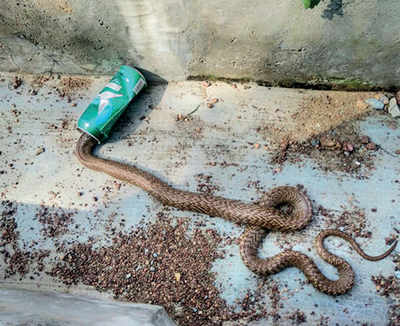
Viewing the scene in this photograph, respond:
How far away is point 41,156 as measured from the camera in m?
4.30

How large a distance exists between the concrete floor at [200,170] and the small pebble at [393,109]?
0.39ft

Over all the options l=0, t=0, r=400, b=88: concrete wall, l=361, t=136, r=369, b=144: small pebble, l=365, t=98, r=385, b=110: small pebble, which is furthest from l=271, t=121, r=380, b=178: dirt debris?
l=0, t=0, r=400, b=88: concrete wall

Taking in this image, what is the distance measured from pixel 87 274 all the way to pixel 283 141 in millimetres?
2452

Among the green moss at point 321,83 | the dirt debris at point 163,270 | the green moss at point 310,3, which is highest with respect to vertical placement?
the green moss at point 310,3

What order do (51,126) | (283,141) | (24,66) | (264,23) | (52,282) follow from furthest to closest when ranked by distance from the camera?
(24,66), (51,126), (283,141), (264,23), (52,282)

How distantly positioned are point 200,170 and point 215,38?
1.46m

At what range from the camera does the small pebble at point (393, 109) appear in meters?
4.10

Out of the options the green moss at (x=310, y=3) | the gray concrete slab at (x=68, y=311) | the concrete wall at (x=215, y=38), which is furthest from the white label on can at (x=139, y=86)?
the gray concrete slab at (x=68, y=311)

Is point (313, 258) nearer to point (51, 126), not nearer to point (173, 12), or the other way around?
point (173, 12)

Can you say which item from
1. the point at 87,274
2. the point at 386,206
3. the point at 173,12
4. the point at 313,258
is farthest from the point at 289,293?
the point at 173,12

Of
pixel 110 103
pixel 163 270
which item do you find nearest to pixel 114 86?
pixel 110 103

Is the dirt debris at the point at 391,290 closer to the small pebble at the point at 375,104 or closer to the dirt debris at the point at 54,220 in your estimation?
the small pebble at the point at 375,104

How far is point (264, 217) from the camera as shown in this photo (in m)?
3.47

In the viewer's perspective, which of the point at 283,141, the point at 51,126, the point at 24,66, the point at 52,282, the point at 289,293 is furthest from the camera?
the point at 24,66
